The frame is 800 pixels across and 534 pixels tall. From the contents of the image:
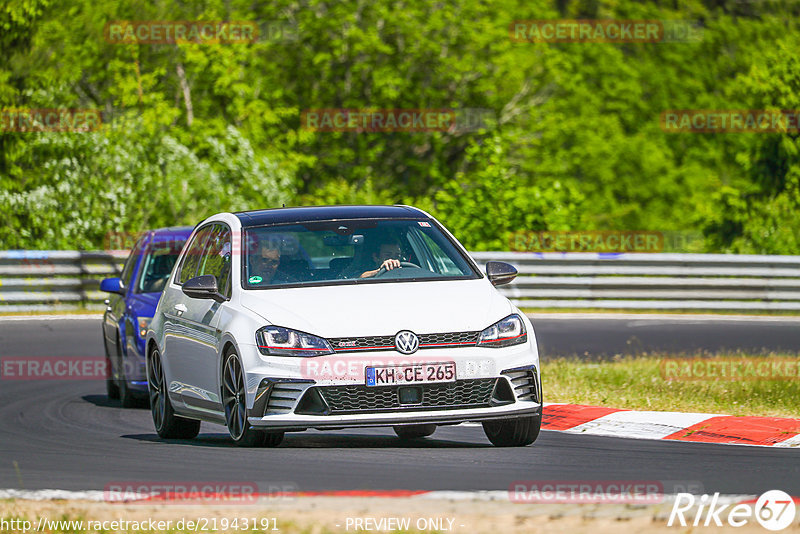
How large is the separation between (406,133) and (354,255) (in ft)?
110

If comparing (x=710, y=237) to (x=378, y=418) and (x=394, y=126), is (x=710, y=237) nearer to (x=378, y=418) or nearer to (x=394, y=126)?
(x=394, y=126)

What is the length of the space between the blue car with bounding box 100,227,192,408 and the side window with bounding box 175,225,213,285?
227cm

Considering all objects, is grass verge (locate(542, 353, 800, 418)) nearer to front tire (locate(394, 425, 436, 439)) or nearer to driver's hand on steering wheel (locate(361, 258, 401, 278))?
front tire (locate(394, 425, 436, 439))

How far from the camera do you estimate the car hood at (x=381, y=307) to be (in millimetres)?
9289

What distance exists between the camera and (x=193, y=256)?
11.6m

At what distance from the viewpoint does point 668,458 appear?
30.9 feet

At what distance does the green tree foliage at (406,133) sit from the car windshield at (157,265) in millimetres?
12827

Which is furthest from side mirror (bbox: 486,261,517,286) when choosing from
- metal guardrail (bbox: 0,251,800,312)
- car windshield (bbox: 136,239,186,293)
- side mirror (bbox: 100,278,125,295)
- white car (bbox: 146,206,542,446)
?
metal guardrail (bbox: 0,251,800,312)

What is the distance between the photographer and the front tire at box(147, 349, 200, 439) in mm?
11117

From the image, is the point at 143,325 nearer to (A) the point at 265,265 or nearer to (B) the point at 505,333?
(A) the point at 265,265

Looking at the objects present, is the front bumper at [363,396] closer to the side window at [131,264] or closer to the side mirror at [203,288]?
the side mirror at [203,288]

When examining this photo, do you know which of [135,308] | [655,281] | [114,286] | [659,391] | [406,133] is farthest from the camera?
[406,133]

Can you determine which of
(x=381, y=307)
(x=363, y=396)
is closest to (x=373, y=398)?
(x=363, y=396)

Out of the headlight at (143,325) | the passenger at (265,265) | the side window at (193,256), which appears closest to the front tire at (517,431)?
the passenger at (265,265)
